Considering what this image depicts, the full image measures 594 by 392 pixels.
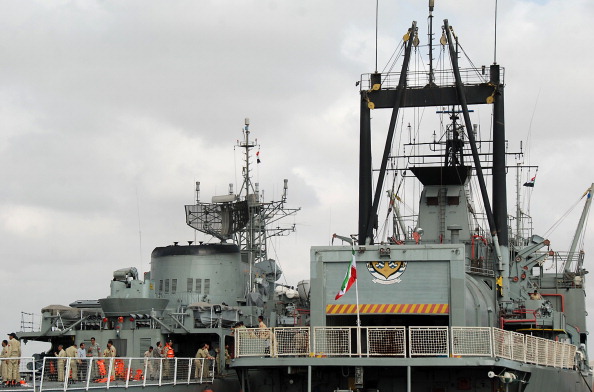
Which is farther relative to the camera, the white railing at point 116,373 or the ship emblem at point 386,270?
the ship emblem at point 386,270

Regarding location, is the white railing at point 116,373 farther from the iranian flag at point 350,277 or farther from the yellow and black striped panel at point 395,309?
the iranian flag at point 350,277

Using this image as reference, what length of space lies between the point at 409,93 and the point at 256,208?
11.6m

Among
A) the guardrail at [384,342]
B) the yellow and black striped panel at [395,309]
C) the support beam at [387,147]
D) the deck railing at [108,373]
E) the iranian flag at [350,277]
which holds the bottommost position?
the deck railing at [108,373]

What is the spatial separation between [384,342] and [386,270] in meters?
2.06

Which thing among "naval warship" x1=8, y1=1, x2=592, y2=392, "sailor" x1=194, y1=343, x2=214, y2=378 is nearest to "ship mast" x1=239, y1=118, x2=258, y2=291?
"naval warship" x1=8, y1=1, x2=592, y2=392

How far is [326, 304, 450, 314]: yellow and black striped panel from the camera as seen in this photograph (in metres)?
23.0

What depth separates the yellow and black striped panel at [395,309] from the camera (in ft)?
75.5

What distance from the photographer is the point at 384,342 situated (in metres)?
22.2

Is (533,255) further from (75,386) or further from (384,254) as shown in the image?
(75,386)

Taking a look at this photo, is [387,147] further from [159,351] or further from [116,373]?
[116,373]

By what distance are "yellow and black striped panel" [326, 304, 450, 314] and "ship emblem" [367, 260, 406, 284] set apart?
0.65 metres

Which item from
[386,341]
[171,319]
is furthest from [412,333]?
[171,319]

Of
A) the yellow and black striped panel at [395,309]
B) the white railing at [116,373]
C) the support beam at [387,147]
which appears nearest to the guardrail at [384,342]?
the yellow and black striped panel at [395,309]

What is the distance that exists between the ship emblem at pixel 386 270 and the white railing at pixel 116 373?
20.8 ft
